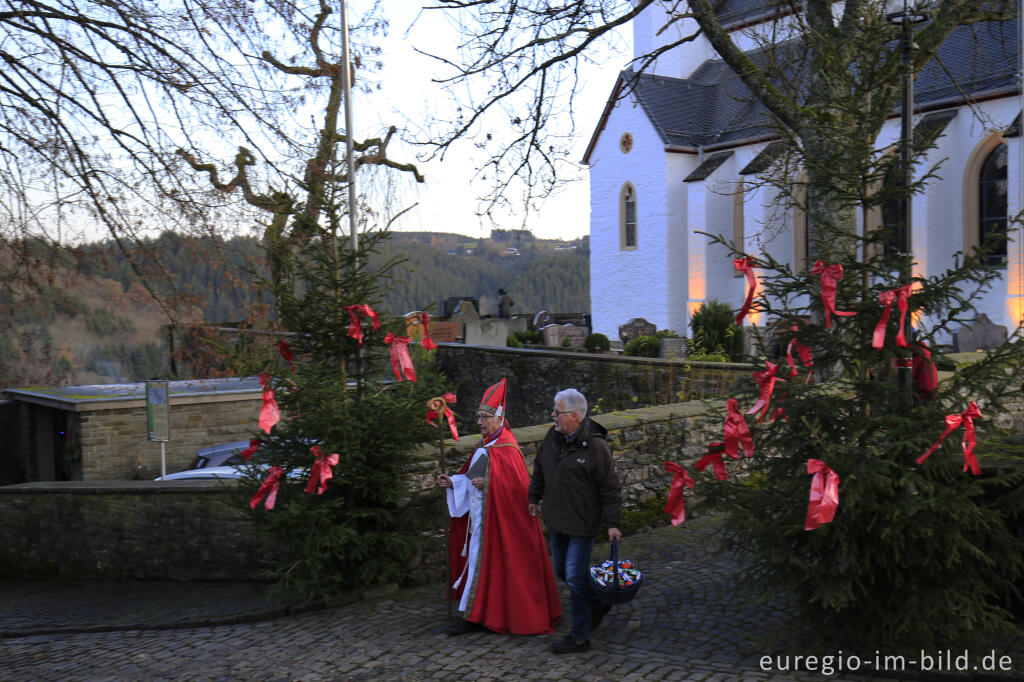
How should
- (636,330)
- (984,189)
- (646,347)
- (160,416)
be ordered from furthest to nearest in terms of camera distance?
(636,330) < (984,189) < (646,347) < (160,416)

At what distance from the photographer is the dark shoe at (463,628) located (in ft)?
19.5

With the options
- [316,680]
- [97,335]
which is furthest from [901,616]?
[97,335]

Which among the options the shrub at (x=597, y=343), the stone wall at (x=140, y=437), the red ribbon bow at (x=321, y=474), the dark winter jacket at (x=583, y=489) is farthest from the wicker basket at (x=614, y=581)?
the shrub at (x=597, y=343)

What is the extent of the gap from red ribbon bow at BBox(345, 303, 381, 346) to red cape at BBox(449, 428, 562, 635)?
148 cm

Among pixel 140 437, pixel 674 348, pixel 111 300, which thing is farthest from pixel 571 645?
pixel 674 348

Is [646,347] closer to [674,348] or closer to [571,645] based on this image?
[674,348]

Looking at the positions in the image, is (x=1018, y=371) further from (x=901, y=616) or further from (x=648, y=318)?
(x=648, y=318)

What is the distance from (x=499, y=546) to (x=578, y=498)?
0.76 m

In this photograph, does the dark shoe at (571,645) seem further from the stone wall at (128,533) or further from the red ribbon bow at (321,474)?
the stone wall at (128,533)

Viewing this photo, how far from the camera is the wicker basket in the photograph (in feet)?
17.3

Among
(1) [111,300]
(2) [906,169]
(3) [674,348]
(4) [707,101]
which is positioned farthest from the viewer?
(4) [707,101]

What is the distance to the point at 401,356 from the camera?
6816mm

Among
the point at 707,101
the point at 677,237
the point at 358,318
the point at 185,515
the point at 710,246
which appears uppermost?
the point at 707,101

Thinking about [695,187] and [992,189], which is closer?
[992,189]
